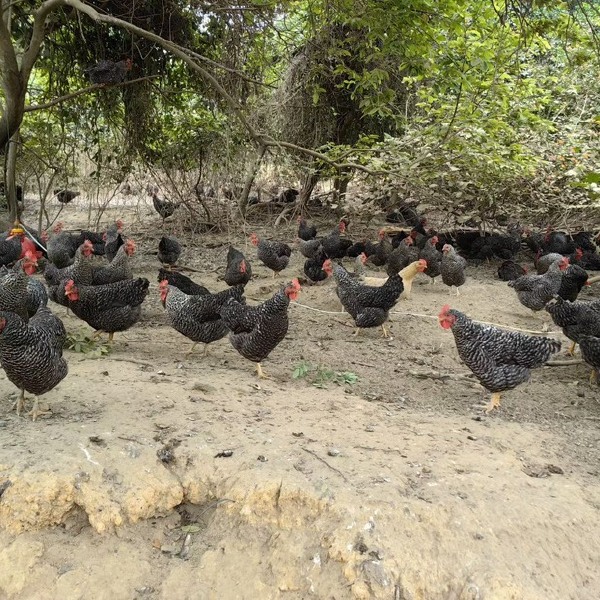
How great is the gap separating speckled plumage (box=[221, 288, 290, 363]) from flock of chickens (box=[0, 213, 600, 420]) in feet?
0.04

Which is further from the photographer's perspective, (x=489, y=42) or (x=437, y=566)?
(x=489, y=42)

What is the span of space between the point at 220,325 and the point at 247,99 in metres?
4.16

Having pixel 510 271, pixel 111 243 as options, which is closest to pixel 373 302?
pixel 510 271

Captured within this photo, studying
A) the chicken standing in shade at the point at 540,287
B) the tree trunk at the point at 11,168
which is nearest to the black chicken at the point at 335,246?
the chicken standing in shade at the point at 540,287

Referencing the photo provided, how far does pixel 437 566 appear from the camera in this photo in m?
3.07

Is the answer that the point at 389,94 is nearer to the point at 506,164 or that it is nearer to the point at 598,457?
the point at 506,164

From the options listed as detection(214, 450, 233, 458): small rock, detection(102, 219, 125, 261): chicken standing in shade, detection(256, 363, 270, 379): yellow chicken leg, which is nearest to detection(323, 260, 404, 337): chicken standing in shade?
detection(256, 363, 270, 379): yellow chicken leg

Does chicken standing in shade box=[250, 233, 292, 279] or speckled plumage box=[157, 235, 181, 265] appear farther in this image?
speckled plumage box=[157, 235, 181, 265]

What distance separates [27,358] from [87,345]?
2165mm

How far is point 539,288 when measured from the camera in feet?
26.2

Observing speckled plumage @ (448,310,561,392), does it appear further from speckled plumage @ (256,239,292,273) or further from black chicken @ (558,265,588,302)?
speckled plumage @ (256,239,292,273)

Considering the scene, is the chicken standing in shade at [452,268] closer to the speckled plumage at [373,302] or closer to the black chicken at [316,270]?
the black chicken at [316,270]

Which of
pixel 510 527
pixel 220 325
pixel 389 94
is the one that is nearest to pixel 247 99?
pixel 389 94

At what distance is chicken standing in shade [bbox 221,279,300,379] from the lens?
18.7ft
